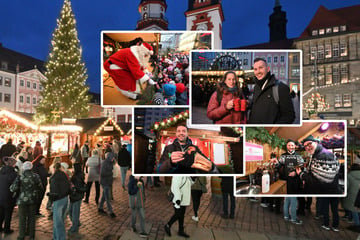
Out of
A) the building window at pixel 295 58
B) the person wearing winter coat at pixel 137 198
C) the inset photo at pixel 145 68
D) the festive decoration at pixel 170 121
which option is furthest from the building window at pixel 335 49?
the festive decoration at pixel 170 121

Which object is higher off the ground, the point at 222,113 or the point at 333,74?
the point at 333,74

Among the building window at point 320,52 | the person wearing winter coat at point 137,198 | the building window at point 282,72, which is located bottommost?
the person wearing winter coat at point 137,198

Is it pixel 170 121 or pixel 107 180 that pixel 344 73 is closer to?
pixel 107 180

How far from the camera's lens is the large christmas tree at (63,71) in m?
20.1

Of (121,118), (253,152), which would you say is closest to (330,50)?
(121,118)

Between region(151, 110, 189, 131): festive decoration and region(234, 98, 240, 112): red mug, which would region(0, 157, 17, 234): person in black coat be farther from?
region(234, 98, 240, 112): red mug

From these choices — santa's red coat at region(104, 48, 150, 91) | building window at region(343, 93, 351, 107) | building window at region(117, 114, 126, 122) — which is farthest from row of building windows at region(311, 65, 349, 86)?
santa's red coat at region(104, 48, 150, 91)

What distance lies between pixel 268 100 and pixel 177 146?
118cm

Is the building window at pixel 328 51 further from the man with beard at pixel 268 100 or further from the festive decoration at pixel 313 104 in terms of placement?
the man with beard at pixel 268 100

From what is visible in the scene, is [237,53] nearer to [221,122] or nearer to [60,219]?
[221,122]

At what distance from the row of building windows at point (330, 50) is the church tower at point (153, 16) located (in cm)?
2149

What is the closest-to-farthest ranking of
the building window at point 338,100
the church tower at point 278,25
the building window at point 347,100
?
the building window at point 347,100 < the building window at point 338,100 < the church tower at point 278,25

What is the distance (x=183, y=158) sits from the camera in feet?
7.84

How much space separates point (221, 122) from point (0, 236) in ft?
18.5
